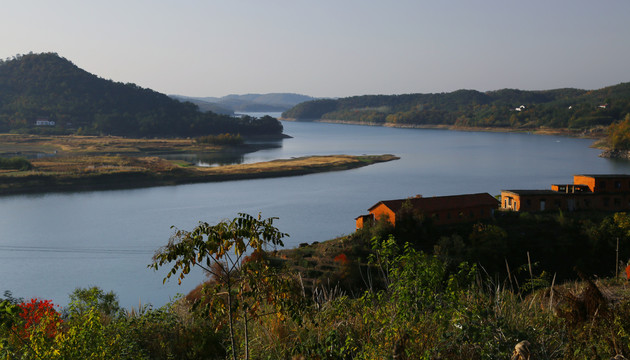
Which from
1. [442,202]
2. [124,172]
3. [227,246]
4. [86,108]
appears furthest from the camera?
[86,108]

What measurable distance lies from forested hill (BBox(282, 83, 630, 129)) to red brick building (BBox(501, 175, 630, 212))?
5763 cm

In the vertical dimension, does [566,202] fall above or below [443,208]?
below

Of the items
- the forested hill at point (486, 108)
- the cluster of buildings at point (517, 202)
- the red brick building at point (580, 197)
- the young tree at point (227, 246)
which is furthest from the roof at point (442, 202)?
the forested hill at point (486, 108)

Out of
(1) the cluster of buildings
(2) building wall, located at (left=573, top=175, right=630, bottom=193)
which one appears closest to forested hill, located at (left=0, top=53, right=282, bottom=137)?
(1) the cluster of buildings

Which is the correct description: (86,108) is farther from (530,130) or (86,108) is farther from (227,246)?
(227,246)

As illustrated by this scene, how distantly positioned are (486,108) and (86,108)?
7172 cm

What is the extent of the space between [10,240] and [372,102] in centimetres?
12574

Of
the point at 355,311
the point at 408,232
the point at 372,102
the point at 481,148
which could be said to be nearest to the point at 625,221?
the point at 408,232

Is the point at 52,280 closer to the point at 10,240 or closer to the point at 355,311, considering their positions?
the point at 10,240

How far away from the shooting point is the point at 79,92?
72312 millimetres

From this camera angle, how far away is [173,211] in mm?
25656

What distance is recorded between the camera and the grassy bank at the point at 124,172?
106 feet

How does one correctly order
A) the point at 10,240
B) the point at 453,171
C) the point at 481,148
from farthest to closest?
the point at 481,148 < the point at 453,171 < the point at 10,240

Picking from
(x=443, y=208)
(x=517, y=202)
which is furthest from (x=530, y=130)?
(x=443, y=208)
